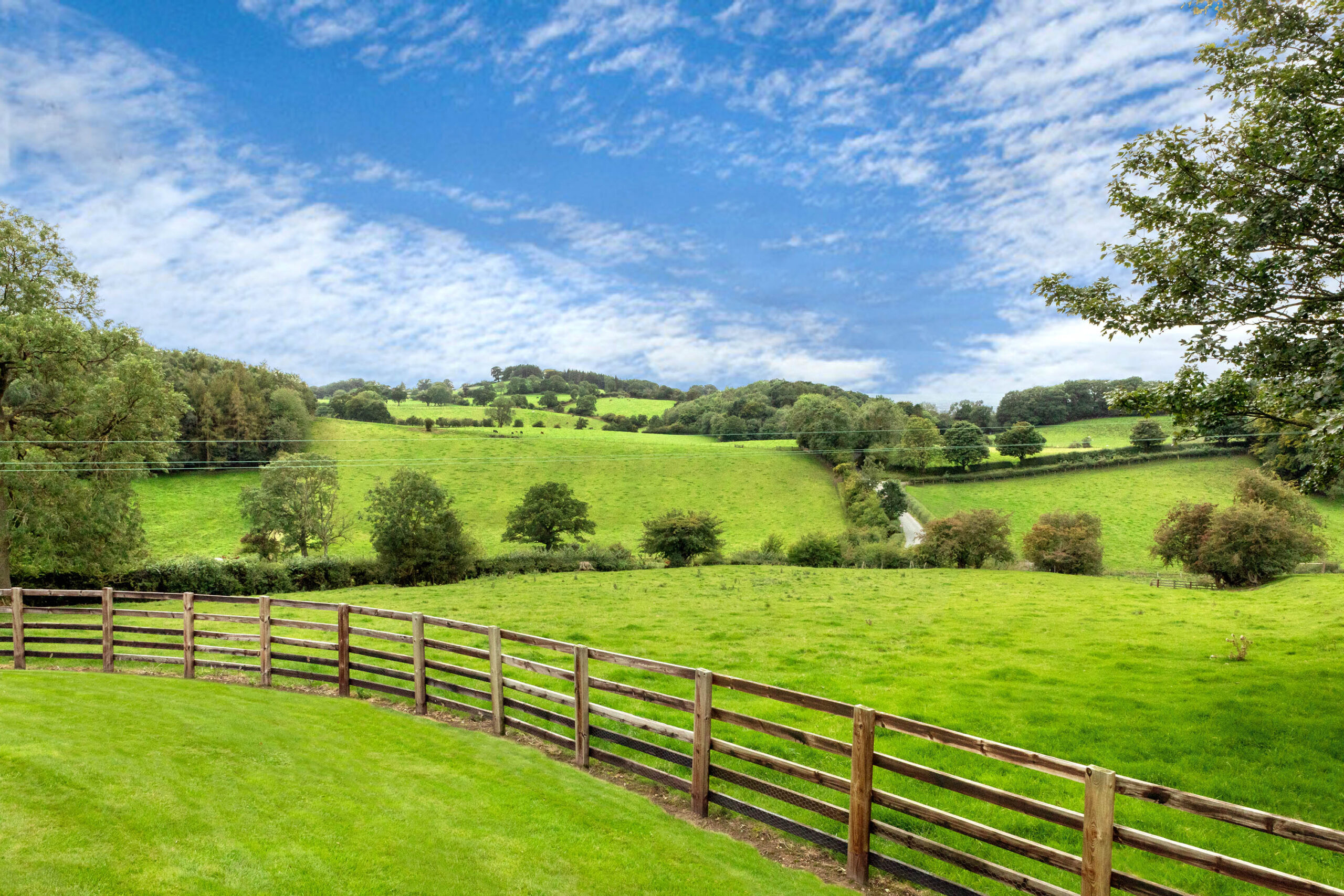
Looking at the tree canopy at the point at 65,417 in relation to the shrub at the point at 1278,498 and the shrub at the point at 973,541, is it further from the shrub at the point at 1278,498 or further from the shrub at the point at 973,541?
the shrub at the point at 1278,498

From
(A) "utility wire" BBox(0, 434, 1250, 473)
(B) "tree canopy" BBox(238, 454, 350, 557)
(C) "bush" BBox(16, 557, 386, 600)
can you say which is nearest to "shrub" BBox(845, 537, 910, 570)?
(A) "utility wire" BBox(0, 434, 1250, 473)

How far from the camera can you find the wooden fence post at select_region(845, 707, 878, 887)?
216 inches

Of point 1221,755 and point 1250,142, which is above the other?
point 1250,142

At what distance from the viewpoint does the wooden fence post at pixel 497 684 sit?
9.12 metres

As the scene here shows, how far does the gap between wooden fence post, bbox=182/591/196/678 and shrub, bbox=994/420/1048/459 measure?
69233 mm

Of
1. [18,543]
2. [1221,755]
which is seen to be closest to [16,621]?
[18,543]

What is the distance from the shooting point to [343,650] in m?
11.3

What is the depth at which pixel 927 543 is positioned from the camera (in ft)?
141

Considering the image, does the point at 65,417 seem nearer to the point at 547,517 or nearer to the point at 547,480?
the point at 547,517

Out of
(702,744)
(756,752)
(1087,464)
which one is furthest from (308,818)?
(1087,464)

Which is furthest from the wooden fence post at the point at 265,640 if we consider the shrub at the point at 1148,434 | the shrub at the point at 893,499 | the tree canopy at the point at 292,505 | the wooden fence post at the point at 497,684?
the shrub at the point at 1148,434

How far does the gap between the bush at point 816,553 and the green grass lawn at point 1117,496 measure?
13141 mm

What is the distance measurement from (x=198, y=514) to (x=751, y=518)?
4306 cm

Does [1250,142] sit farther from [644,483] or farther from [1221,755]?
[644,483]
